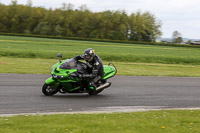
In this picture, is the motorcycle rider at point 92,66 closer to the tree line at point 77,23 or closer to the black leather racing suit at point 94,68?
the black leather racing suit at point 94,68

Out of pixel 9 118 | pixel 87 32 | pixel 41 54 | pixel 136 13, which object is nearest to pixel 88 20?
pixel 87 32

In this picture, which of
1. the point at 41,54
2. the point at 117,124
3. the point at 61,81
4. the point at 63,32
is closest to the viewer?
the point at 117,124

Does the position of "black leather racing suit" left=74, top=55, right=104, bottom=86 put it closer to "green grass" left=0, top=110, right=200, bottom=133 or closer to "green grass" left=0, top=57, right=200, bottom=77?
"green grass" left=0, top=110, right=200, bottom=133

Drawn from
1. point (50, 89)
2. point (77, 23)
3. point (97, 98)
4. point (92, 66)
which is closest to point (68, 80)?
point (50, 89)

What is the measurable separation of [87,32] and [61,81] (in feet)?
266

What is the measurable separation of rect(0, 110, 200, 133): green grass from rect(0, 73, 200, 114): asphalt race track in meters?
1.22

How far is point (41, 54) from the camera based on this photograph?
24844mm

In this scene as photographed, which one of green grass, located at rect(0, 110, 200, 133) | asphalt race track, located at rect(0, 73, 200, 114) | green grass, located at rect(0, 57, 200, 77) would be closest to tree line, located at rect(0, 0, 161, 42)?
green grass, located at rect(0, 57, 200, 77)

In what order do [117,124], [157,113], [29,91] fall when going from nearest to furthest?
[117,124]
[157,113]
[29,91]

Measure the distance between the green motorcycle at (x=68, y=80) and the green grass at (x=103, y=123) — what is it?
233 cm

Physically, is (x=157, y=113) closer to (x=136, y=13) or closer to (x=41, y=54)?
(x=41, y=54)

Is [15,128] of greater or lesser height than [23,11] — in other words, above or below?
below

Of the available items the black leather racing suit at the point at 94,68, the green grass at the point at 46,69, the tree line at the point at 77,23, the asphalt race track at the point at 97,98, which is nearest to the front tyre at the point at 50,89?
the asphalt race track at the point at 97,98

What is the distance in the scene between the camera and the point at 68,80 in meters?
9.33
